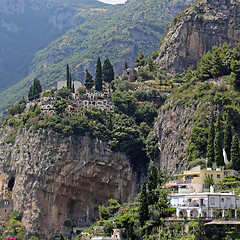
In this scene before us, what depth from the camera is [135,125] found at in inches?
4476

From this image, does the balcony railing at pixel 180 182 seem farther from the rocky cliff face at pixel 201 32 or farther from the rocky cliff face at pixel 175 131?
the rocky cliff face at pixel 201 32

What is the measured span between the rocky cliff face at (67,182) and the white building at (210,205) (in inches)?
1544

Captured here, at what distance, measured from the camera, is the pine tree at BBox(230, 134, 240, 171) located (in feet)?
276

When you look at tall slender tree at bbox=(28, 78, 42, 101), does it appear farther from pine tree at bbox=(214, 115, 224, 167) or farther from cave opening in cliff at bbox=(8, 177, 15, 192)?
pine tree at bbox=(214, 115, 224, 167)

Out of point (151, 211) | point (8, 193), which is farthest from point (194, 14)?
Result: point (151, 211)

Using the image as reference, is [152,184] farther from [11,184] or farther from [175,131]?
[11,184]

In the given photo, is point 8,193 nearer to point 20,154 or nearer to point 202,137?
point 20,154

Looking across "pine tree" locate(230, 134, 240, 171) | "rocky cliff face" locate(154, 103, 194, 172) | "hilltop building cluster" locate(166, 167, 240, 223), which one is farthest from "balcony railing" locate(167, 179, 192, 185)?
"rocky cliff face" locate(154, 103, 194, 172)

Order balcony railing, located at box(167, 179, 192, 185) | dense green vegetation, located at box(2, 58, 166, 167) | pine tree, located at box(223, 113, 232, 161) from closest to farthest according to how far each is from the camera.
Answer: balcony railing, located at box(167, 179, 192, 185) → pine tree, located at box(223, 113, 232, 161) → dense green vegetation, located at box(2, 58, 166, 167)

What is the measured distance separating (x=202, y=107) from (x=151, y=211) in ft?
93.5

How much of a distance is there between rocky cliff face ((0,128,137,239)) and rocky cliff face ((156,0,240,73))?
A: 30514 millimetres

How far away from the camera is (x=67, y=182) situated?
359ft

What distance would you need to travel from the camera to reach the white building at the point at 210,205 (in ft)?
227

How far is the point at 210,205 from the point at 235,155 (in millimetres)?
16807
